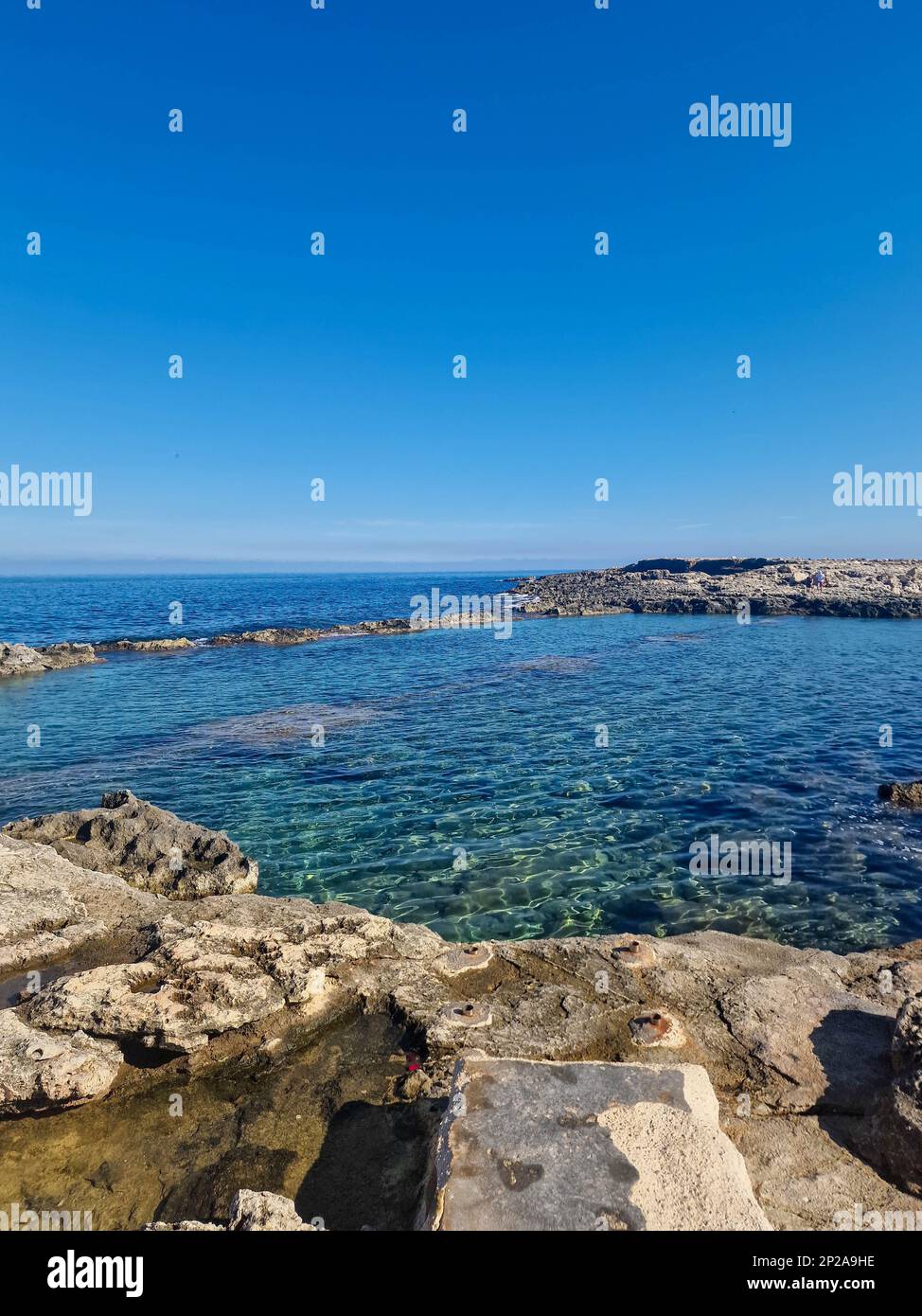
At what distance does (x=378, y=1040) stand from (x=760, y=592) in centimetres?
8507

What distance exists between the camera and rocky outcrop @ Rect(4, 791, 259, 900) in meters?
12.8

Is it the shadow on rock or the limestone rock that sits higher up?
the limestone rock

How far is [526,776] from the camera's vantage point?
19.2 m

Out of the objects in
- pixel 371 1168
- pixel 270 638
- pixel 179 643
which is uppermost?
pixel 270 638

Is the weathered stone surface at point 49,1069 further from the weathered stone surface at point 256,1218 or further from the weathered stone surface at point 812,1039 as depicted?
the weathered stone surface at point 812,1039

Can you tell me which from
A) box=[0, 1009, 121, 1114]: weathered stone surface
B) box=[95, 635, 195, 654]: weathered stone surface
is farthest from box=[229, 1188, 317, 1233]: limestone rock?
box=[95, 635, 195, 654]: weathered stone surface

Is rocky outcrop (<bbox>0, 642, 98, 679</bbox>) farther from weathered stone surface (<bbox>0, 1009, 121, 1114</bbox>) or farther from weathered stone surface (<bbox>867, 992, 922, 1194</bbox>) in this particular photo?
weathered stone surface (<bbox>867, 992, 922, 1194</bbox>)

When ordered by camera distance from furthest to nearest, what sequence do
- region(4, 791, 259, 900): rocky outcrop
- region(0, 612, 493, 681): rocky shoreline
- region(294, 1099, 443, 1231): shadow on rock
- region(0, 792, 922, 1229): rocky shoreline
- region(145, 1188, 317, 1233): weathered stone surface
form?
region(0, 612, 493, 681): rocky shoreline < region(4, 791, 259, 900): rocky outcrop < region(0, 792, 922, 1229): rocky shoreline < region(294, 1099, 443, 1231): shadow on rock < region(145, 1188, 317, 1233): weathered stone surface

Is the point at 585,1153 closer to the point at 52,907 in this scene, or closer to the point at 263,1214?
the point at 263,1214

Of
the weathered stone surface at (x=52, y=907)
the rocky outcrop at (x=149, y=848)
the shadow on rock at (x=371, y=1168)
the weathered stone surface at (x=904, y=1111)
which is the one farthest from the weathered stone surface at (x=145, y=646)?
the weathered stone surface at (x=904, y=1111)

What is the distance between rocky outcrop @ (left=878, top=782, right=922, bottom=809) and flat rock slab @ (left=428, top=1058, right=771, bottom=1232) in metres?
14.4

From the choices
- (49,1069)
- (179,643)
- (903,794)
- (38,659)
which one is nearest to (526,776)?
(903,794)
